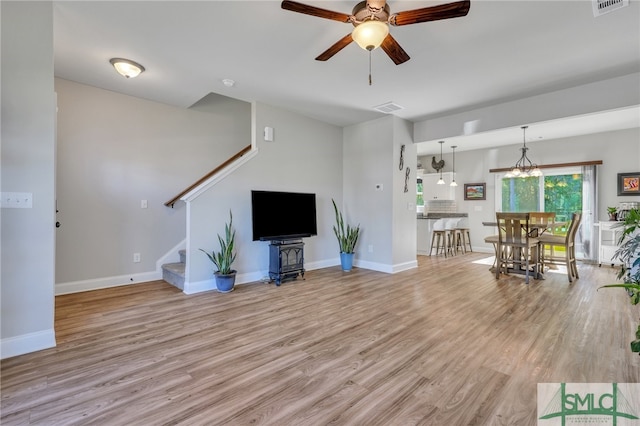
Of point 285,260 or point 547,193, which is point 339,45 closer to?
point 285,260

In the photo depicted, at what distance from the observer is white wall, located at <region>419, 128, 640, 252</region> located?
5.56 m

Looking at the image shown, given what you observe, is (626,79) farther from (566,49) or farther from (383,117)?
(383,117)

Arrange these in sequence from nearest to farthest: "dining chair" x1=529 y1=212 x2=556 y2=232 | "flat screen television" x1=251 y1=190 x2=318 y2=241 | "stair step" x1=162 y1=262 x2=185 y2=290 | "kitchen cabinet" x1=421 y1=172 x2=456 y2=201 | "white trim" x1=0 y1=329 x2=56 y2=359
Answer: "white trim" x1=0 y1=329 x2=56 y2=359
"stair step" x1=162 y1=262 x2=185 y2=290
"flat screen television" x1=251 y1=190 x2=318 y2=241
"dining chair" x1=529 y1=212 x2=556 y2=232
"kitchen cabinet" x1=421 y1=172 x2=456 y2=201

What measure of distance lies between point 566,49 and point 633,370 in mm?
2749

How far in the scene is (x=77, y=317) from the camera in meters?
2.77

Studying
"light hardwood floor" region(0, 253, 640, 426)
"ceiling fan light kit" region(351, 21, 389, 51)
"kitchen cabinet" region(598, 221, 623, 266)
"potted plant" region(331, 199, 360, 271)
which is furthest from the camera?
"kitchen cabinet" region(598, 221, 623, 266)

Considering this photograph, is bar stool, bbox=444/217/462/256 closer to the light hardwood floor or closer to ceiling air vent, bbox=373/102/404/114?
the light hardwood floor

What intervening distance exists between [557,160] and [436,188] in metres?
2.68

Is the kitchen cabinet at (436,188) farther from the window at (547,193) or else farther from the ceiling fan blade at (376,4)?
the ceiling fan blade at (376,4)

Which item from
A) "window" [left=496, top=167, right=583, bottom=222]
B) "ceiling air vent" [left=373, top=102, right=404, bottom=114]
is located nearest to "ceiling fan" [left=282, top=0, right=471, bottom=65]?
"ceiling air vent" [left=373, top=102, right=404, bottom=114]

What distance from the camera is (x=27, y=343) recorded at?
6.91 feet

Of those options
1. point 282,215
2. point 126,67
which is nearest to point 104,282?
point 282,215

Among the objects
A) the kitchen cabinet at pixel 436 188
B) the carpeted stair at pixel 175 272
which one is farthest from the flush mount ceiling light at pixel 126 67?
the kitchen cabinet at pixel 436 188

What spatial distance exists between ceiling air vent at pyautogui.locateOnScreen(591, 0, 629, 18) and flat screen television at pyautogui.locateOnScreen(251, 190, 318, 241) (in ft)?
11.6
